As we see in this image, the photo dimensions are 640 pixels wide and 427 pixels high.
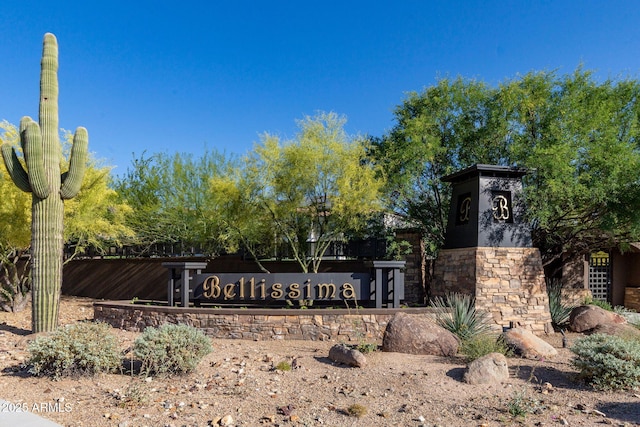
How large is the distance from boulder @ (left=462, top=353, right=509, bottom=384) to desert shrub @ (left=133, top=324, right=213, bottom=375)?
3.85m

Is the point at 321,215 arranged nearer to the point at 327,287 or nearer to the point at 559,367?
the point at 327,287

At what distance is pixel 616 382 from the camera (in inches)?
253

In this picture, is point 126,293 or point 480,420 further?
point 126,293

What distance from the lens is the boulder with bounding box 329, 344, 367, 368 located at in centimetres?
752

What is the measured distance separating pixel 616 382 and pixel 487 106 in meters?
9.46

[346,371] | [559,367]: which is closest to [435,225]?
[559,367]

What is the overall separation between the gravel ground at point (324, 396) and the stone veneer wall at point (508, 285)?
381 centimetres

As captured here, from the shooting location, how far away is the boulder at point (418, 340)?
8344 mm

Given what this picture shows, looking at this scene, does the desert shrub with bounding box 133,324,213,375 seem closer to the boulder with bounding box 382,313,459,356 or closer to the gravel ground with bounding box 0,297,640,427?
the gravel ground with bounding box 0,297,640,427

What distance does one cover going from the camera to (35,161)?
9.54m

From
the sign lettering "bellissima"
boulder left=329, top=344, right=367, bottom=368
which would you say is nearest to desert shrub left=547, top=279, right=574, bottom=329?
the sign lettering "bellissima"

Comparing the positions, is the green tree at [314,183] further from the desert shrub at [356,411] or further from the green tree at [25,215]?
the desert shrub at [356,411]

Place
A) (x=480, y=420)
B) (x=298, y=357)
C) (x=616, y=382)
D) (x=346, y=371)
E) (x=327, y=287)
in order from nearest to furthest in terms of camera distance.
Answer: (x=480, y=420) → (x=616, y=382) → (x=346, y=371) → (x=298, y=357) → (x=327, y=287)

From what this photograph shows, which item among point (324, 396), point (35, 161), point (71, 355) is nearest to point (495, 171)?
point (324, 396)
